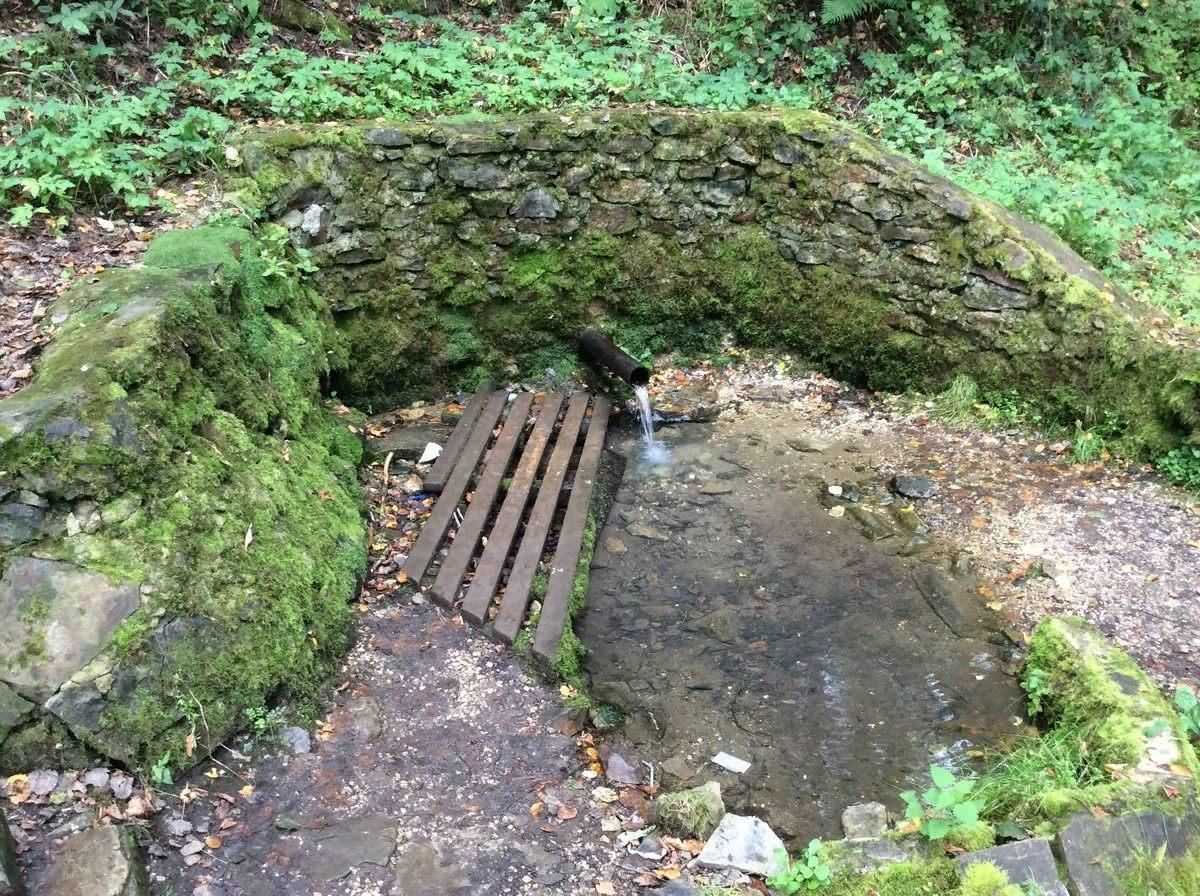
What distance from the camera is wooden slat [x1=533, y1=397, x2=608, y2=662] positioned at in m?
3.82

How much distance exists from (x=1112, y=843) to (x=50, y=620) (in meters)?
3.40

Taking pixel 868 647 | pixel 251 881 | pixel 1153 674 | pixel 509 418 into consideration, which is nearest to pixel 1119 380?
pixel 1153 674

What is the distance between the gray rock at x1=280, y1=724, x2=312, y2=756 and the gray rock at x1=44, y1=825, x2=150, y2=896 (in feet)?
2.10

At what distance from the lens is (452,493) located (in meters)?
4.72

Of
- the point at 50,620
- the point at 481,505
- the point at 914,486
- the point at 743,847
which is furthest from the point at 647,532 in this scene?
the point at 50,620

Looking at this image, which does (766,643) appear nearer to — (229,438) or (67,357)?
(229,438)

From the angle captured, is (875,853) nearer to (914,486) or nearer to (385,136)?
(914,486)

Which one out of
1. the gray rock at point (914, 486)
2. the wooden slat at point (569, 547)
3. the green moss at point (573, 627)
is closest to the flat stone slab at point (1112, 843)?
the green moss at point (573, 627)

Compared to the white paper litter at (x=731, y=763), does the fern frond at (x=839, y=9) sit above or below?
above

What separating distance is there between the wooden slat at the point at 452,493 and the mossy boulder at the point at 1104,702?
2906mm

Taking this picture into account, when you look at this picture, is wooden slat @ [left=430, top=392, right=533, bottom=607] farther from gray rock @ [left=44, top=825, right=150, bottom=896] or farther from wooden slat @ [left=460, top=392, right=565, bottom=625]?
gray rock @ [left=44, top=825, right=150, bottom=896]

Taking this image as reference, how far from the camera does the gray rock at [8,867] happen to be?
85.7 inches

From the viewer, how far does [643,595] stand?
14.4 feet

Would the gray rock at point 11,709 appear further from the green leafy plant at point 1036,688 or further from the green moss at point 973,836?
the green leafy plant at point 1036,688
